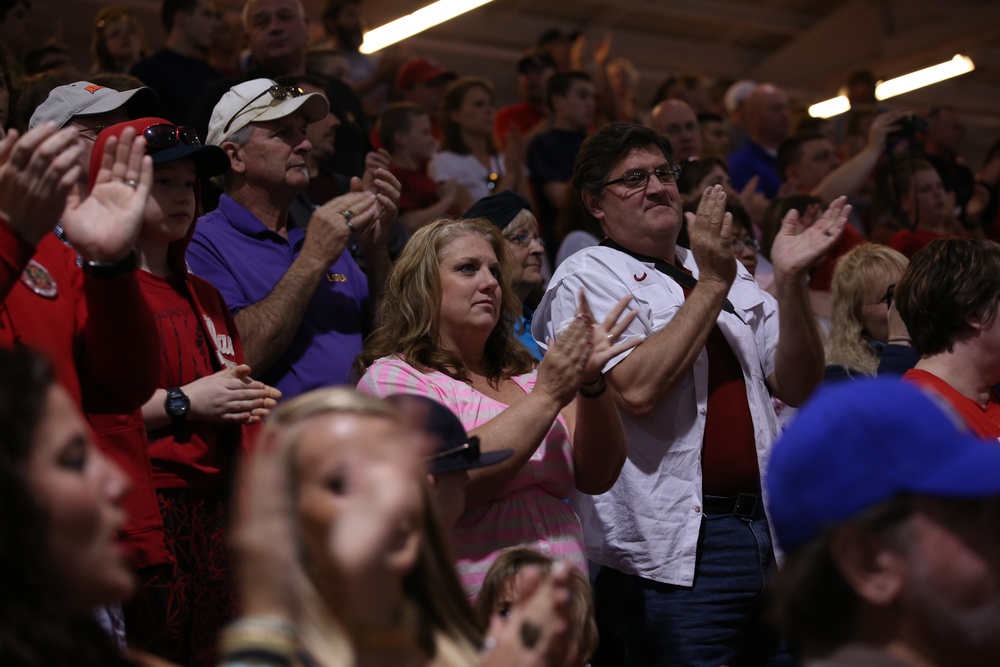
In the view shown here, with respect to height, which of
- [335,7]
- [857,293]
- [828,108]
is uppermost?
[335,7]

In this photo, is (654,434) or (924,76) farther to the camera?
(924,76)

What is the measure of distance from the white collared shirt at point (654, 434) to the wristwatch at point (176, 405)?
1.03 meters

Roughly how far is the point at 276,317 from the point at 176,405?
1.75ft

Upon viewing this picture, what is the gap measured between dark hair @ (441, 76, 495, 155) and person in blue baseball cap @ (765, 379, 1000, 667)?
4.66 m

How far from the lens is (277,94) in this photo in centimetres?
331

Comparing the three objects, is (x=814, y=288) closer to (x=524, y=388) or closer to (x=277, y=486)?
(x=524, y=388)

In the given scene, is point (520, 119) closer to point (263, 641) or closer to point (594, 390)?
point (594, 390)

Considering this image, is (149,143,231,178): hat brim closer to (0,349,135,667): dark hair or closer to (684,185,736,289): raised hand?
(684,185,736,289): raised hand

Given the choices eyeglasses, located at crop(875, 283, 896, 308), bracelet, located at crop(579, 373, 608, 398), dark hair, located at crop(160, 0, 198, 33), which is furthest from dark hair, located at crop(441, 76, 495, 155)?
bracelet, located at crop(579, 373, 608, 398)

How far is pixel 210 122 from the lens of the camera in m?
3.32

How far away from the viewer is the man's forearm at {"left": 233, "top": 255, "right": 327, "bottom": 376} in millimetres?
2811

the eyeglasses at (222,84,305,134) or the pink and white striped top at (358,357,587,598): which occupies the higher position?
the eyeglasses at (222,84,305,134)

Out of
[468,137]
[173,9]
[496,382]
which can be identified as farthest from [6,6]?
[496,382]

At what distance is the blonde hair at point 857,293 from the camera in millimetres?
3596
